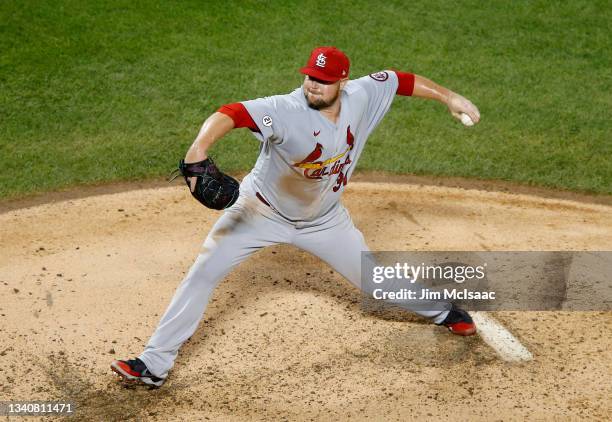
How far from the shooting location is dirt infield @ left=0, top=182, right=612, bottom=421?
552 centimetres

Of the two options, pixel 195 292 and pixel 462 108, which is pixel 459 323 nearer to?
pixel 462 108

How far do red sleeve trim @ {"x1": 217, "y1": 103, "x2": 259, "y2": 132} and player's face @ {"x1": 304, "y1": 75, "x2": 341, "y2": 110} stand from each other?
438 millimetres

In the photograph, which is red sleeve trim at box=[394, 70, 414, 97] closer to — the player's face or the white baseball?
the white baseball

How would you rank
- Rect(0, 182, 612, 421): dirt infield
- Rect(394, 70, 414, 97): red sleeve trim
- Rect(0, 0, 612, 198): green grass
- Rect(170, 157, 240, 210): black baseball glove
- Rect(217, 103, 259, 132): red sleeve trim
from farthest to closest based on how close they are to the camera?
1. Rect(0, 0, 612, 198): green grass
2. Rect(394, 70, 414, 97): red sleeve trim
3. Rect(0, 182, 612, 421): dirt infield
4. Rect(217, 103, 259, 132): red sleeve trim
5. Rect(170, 157, 240, 210): black baseball glove

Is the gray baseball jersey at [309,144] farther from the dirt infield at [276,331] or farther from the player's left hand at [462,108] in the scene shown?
the dirt infield at [276,331]

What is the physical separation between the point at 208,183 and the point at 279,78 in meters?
5.33

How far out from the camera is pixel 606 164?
8.96 metres

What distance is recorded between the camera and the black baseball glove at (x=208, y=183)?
16.5 feet

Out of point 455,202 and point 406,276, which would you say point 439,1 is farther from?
point 406,276

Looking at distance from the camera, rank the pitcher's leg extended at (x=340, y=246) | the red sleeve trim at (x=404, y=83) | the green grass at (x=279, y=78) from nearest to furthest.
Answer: the pitcher's leg extended at (x=340, y=246) < the red sleeve trim at (x=404, y=83) < the green grass at (x=279, y=78)

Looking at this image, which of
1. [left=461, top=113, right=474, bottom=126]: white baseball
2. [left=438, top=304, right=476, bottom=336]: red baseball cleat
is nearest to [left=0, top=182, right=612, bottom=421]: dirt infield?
[left=438, top=304, right=476, bottom=336]: red baseball cleat

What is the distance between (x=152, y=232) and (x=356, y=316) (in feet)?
6.53

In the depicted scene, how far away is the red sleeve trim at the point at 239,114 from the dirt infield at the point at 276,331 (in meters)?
1.57

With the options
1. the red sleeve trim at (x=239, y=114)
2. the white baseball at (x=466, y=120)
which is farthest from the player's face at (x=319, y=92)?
the white baseball at (x=466, y=120)
